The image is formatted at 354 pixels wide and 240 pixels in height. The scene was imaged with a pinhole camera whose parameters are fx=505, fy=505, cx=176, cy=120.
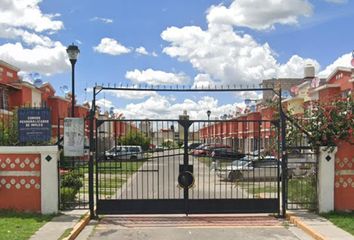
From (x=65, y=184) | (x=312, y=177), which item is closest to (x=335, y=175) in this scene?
(x=312, y=177)

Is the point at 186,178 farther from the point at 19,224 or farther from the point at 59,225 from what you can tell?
the point at 19,224

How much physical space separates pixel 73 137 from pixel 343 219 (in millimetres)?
7153

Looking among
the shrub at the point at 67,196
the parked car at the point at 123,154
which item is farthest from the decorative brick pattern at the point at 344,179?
the shrub at the point at 67,196

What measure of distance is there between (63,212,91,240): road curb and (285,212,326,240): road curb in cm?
510

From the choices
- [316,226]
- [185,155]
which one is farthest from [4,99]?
[316,226]

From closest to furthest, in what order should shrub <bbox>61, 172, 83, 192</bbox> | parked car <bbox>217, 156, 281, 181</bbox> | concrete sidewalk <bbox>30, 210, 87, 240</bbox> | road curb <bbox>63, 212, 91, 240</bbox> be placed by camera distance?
1. concrete sidewalk <bbox>30, 210, 87, 240</bbox>
2. road curb <bbox>63, 212, 91, 240</bbox>
3. parked car <bbox>217, 156, 281, 181</bbox>
4. shrub <bbox>61, 172, 83, 192</bbox>

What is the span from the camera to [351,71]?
105ft

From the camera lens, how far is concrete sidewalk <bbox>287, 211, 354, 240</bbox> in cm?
1046

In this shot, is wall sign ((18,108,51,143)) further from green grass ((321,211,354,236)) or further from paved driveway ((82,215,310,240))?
green grass ((321,211,354,236))

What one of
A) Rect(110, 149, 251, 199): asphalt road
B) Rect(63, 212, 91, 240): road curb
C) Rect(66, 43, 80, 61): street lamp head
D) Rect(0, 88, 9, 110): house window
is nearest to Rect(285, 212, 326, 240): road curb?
Rect(110, 149, 251, 199): asphalt road

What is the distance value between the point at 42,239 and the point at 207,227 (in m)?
3.90

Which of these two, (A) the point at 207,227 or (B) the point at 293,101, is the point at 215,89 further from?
(B) the point at 293,101

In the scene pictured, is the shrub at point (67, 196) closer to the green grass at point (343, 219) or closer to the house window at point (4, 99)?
the green grass at point (343, 219)

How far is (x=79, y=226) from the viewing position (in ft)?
37.7
